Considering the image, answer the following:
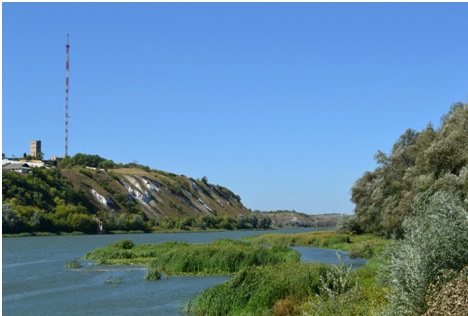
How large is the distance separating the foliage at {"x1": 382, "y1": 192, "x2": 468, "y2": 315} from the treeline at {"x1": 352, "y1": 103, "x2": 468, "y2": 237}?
4353 mm

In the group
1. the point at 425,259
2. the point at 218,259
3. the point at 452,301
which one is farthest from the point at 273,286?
the point at 218,259

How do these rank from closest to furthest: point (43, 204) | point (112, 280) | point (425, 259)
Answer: point (425, 259), point (112, 280), point (43, 204)

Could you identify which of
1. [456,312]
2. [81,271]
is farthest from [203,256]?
[456,312]

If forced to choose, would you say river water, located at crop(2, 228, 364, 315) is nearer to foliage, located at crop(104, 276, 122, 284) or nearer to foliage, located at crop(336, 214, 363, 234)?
foliage, located at crop(104, 276, 122, 284)

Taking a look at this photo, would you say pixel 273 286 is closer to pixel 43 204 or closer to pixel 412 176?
pixel 412 176

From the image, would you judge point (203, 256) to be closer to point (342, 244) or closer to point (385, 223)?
point (385, 223)

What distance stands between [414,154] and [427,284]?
146 ft

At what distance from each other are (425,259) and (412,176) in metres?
36.0

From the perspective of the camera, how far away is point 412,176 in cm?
5366

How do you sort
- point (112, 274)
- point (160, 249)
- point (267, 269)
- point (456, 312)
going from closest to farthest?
point (456, 312)
point (267, 269)
point (112, 274)
point (160, 249)

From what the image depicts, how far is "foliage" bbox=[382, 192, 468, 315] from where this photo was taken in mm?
17984

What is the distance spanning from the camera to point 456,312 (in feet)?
44.3

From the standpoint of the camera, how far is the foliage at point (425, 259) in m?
18.0

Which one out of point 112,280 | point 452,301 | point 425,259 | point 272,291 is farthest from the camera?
point 112,280
